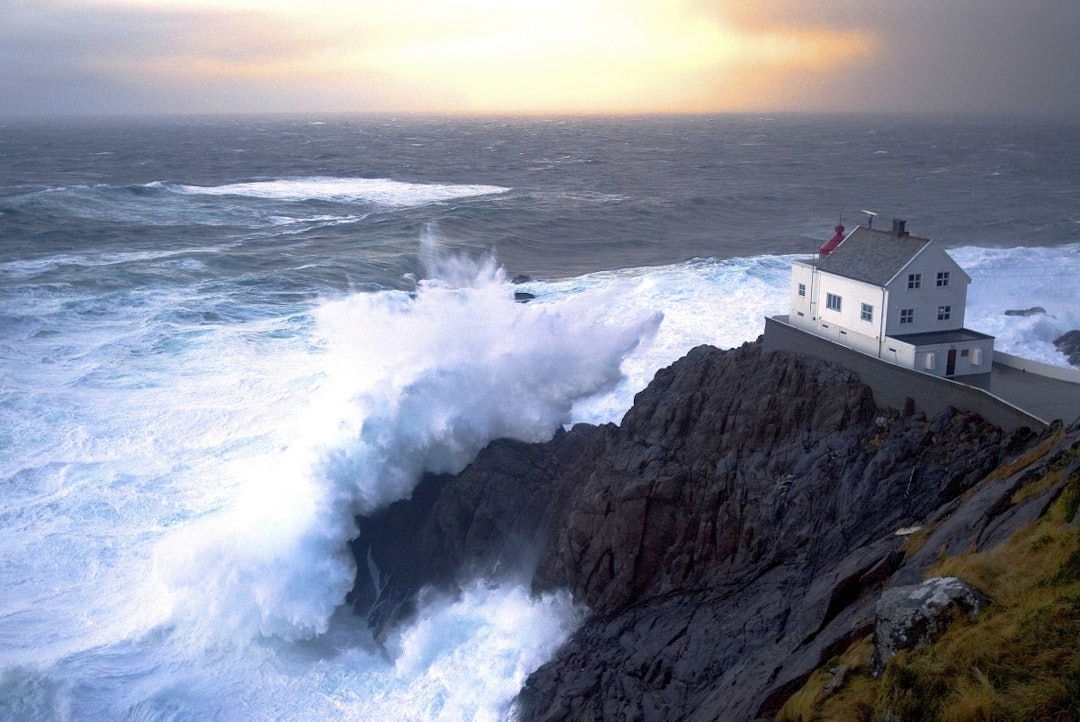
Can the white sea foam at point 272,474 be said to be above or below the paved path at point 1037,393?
below

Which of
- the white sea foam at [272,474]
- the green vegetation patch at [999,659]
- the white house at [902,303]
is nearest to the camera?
the green vegetation patch at [999,659]

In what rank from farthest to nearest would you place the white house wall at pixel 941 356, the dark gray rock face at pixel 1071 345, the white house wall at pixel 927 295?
1. the dark gray rock face at pixel 1071 345
2. the white house wall at pixel 927 295
3. the white house wall at pixel 941 356

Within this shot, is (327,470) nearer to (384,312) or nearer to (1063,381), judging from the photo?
(384,312)

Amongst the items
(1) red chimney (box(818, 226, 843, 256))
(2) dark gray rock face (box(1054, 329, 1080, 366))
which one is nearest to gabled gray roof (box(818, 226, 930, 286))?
(1) red chimney (box(818, 226, 843, 256))

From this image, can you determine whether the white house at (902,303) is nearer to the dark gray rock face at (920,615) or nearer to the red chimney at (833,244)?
the red chimney at (833,244)

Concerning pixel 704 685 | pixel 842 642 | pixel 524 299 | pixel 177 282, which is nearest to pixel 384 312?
pixel 524 299

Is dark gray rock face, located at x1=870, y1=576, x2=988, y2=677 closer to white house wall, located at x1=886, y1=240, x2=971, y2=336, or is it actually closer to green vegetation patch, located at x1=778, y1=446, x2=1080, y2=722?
green vegetation patch, located at x1=778, y1=446, x2=1080, y2=722

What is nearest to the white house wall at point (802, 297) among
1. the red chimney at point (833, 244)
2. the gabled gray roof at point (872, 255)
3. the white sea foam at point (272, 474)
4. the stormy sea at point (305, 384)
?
the gabled gray roof at point (872, 255)

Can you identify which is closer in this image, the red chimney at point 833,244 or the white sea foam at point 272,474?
the white sea foam at point 272,474
